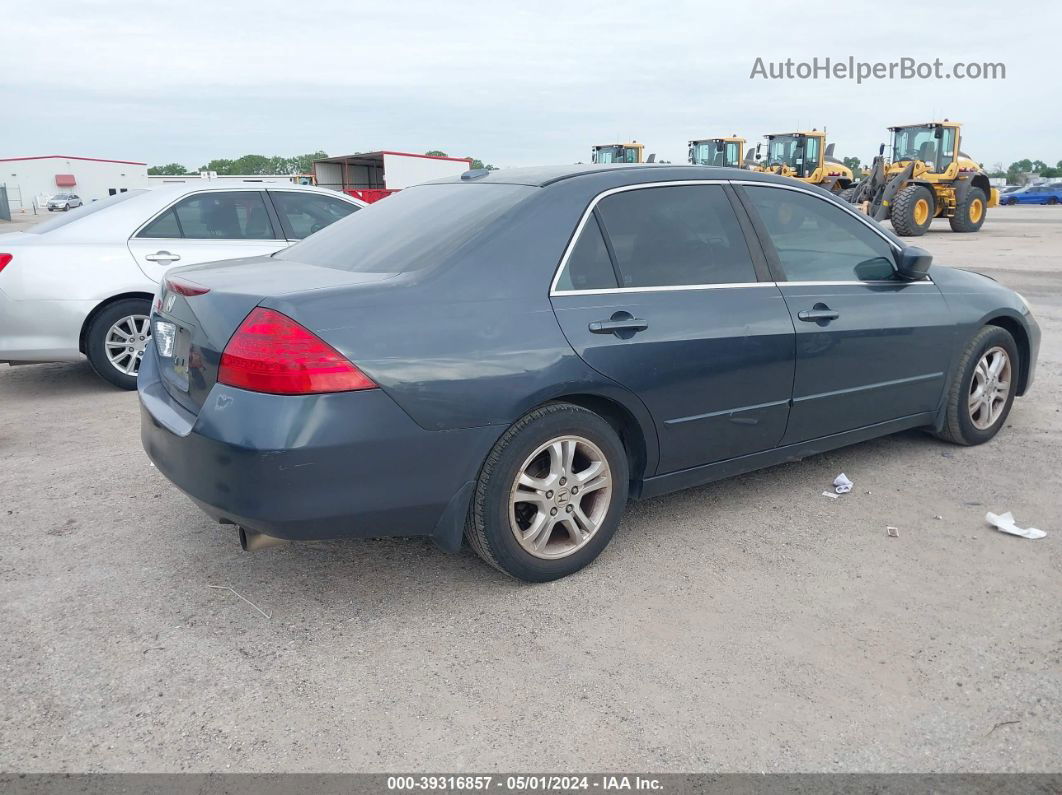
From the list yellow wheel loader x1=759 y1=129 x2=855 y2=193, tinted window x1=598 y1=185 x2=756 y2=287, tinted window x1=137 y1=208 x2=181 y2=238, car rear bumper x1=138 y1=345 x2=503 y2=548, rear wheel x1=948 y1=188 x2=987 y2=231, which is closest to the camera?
Result: car rear bumper x1=138 y1=345 x2=503 y2=548

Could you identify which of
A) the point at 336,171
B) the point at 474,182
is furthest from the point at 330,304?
the point at 336,171

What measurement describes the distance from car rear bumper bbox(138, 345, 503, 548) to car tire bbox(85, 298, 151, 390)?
3.72 metres

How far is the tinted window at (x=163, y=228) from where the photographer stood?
6.55 meters

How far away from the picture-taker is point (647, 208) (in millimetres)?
3727

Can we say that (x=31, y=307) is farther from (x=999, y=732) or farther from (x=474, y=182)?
(x=999, y=732)

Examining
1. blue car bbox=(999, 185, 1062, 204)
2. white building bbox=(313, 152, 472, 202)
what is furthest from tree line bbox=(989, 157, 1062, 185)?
white building bbox=(313, 152, 472, 202)

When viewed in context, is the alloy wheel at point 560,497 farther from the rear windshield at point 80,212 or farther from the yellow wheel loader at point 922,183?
the yellow wheel loader at point 922,183

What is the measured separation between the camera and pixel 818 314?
13.4 ft

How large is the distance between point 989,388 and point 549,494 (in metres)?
3.16

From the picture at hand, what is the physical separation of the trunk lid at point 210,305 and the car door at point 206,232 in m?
3.17

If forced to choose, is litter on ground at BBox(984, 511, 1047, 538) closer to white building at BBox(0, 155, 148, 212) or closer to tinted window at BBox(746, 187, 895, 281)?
tinted window at BBox(746, 187, 895, 281)

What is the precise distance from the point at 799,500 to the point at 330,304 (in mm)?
2566

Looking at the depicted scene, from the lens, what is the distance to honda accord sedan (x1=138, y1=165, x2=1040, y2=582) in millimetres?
2863

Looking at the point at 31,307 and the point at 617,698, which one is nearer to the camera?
the point at 617,698
